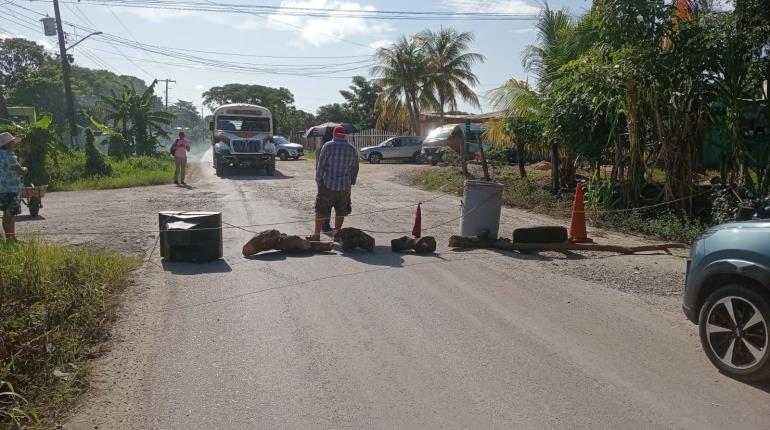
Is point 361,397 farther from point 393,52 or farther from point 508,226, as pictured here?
point 393,52

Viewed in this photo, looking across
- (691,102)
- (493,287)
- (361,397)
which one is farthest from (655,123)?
(361,397)

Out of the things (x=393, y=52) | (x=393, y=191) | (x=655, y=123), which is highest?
(x=393, y=52)

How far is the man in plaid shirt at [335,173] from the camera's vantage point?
10016 mm

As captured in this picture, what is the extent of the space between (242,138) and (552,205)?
13.9 meters

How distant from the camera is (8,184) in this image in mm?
9023

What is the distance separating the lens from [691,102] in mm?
12172

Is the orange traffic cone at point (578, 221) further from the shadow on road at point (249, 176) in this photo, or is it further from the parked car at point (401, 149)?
the parked car at point (401, 149)

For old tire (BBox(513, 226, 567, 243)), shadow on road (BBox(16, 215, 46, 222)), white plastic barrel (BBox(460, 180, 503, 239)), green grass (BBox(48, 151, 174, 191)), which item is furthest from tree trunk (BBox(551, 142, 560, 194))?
green grass (BBox(48, 151, 174, 191))

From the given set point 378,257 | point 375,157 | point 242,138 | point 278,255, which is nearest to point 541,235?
point 378,257

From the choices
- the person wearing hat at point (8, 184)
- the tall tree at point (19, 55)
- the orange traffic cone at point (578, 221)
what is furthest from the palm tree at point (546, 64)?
the tall tree at point (19, 55)

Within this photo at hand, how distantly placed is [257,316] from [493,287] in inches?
108

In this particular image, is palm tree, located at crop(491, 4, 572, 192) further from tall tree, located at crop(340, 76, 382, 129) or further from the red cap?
tall tree, located at crop(340, 76, 382, 129)

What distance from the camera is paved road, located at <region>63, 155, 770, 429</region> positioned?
4070 millimetres

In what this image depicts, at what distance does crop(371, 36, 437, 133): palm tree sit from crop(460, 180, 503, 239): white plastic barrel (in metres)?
31.1
